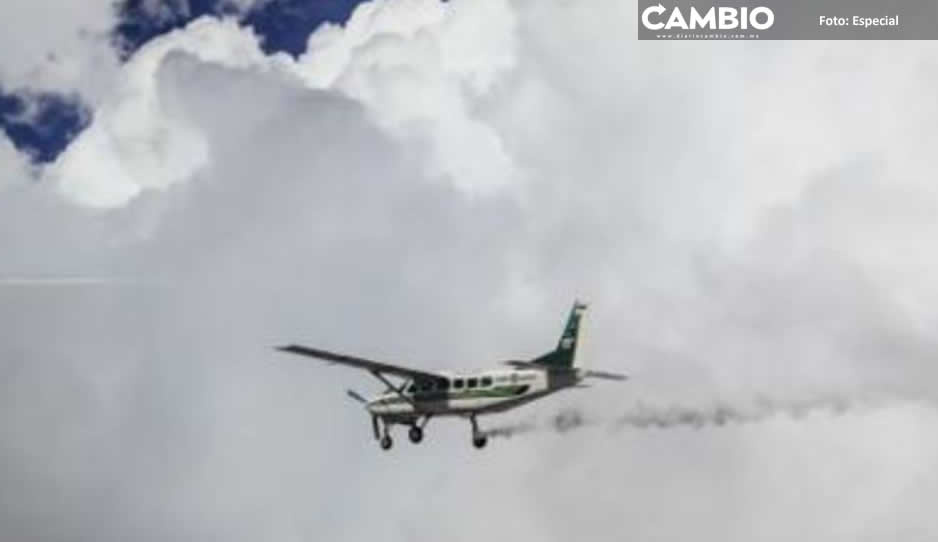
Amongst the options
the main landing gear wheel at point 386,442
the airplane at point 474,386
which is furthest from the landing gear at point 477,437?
the main landing gear wheel at point 386,442

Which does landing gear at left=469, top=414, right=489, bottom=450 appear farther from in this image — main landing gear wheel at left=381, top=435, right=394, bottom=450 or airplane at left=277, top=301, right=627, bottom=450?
main landing gear wheel at left=381, top=435, right=394, bottom=450

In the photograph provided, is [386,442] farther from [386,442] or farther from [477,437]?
[477,437]

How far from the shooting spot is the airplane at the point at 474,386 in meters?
123

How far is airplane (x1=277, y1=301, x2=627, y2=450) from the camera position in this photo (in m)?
123

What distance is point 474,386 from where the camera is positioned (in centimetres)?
12462

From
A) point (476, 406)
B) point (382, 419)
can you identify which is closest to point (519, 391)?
point (476, 406)

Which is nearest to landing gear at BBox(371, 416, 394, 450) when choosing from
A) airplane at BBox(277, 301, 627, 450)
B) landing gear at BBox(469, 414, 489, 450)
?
airplane at BBox(277, 301, 627, 450)

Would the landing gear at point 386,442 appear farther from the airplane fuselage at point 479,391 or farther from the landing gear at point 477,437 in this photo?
the landing gear at point 477,437

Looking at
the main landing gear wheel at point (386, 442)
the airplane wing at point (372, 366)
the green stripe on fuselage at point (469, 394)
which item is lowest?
the main landing gear wheel at point (386, 442)

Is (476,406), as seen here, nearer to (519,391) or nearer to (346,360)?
(519,391)

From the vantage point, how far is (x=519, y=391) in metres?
123

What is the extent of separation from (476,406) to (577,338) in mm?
9427

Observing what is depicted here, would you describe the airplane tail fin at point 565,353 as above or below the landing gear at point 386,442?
above

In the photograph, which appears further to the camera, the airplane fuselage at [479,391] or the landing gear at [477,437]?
the landing gear at [477,437]
